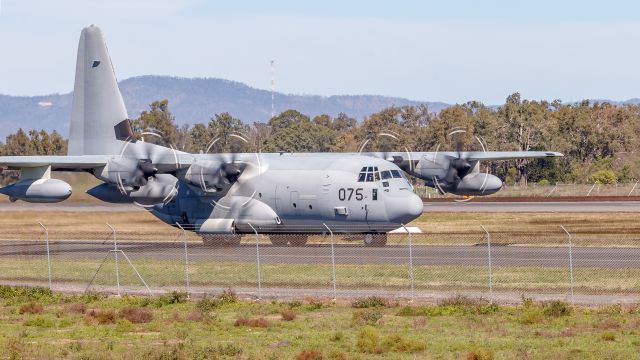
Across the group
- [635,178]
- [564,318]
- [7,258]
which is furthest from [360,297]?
[635,178]

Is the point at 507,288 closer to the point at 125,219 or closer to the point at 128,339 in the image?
the point at 128,339

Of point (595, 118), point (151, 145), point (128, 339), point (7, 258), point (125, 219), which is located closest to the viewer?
point (128, 339)

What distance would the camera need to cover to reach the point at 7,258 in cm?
4697

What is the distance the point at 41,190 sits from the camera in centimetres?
4678

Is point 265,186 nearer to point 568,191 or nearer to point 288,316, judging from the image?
point 288,316

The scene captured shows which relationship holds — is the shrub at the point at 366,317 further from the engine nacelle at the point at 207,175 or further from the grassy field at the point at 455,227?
the engine nacelle at the point at 207,175

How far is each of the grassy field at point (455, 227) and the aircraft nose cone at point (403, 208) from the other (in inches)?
152

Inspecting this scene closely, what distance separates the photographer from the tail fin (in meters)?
55.0

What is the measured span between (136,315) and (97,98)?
28651mm

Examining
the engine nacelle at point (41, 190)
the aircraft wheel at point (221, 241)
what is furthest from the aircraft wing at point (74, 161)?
the aircraft wheel at point (221, 241)

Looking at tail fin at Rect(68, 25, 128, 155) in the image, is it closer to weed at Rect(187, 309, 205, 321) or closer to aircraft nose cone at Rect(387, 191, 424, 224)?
aircraft nose cone at Rect(387, 191, 424, 224)

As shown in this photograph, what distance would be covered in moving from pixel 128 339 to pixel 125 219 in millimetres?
34768

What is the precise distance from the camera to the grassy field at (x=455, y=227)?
5094cm

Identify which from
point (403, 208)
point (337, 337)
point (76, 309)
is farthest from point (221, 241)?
point (337, 337)
